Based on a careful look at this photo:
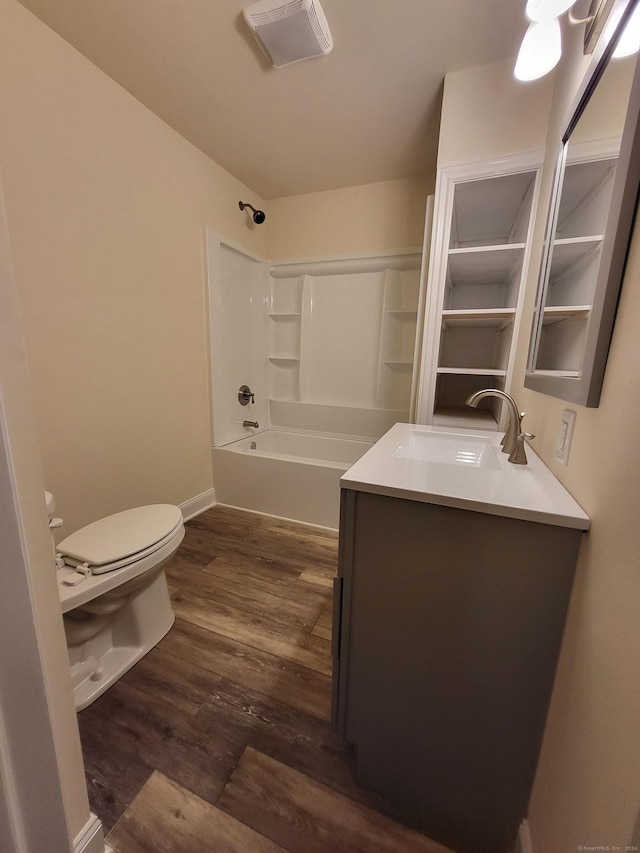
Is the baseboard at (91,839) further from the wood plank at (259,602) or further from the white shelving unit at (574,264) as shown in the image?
the white shelving unit at (574,264)

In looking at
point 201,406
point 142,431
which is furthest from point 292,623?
point 201,406

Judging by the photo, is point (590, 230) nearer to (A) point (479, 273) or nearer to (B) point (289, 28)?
(A) point (479, 273)

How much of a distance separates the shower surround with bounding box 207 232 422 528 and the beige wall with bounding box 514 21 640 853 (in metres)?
1.54

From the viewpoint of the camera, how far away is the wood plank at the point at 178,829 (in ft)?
2.50

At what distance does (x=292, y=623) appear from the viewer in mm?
1414

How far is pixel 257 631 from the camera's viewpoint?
1369 millimetres

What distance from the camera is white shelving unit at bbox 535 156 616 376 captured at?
2.34 feet

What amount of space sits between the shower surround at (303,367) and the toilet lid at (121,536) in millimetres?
990

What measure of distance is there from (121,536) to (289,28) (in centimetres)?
216

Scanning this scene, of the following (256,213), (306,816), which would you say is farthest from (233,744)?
(256,213)

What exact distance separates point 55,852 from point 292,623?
88 cm

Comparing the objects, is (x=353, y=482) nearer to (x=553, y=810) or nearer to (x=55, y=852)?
(x=553, y=810)

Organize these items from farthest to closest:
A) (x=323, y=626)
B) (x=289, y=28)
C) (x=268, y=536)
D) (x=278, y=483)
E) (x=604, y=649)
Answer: (x=278, y=483), (x=268, y=536), (x=323, y=626), (x=289, y=28), (x=604, y=649)

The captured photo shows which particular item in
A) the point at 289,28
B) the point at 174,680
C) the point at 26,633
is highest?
the point at 289,28
